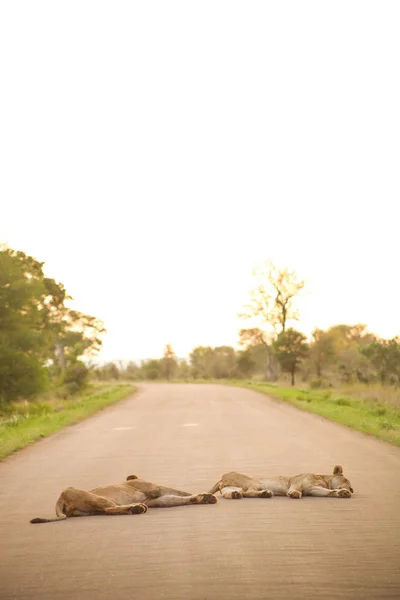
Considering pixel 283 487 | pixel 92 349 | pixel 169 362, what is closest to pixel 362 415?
pixel 283 487

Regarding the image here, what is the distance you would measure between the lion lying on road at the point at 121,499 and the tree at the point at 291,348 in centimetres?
5393

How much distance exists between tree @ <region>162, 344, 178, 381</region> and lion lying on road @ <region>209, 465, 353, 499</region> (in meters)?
100.0

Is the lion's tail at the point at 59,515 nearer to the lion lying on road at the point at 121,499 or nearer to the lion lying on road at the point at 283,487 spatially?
the lion lying on road at the point at 121,499

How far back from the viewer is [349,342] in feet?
442

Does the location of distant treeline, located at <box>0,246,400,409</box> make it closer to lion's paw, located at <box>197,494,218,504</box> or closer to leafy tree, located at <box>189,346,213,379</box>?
leafy tree, located at <box>189,346,213,379</box>

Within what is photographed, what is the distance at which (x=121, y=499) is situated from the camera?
9133 mm

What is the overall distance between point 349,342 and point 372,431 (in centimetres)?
11669

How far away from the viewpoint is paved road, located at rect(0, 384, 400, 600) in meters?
5.94

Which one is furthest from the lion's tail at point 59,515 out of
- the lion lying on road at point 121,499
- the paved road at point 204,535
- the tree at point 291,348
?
the tree at point 291,348

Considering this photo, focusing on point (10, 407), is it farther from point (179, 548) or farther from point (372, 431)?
point (179, 548)

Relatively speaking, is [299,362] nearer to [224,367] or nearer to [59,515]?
[224,367]

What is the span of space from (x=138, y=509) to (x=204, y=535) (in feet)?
4.46

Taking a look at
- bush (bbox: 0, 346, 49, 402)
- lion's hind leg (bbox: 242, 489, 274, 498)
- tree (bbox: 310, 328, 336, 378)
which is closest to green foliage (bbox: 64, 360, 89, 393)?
bush (bbox: 0, 346, 49, 402)

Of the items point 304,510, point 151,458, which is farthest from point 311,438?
point 304,510
